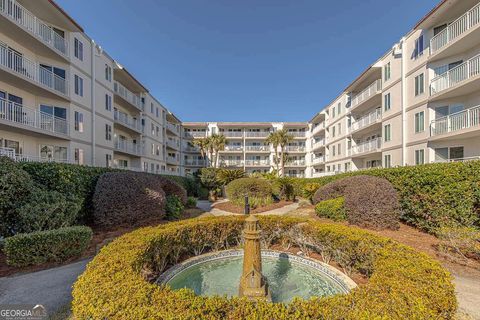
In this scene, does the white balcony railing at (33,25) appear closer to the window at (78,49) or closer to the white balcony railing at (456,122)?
the window at (78,49)

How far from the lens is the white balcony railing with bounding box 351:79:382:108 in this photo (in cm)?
2073

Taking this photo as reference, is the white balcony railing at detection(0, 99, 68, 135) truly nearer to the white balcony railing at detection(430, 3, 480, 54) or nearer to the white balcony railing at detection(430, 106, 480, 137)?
the white balcony railing at detection(430, 106, 480, 137)

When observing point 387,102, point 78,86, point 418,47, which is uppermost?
point 418,47

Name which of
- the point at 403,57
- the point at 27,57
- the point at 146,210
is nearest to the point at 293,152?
the point at 403,57

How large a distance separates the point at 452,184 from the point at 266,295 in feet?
30.1

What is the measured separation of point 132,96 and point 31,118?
12802mm

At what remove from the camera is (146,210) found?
1070 cm

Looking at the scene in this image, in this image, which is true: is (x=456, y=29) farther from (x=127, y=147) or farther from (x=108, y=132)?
(x=127, y=147)

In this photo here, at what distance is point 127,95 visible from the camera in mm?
23812

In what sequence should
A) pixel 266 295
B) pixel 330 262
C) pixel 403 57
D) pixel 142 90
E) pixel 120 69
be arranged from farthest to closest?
pixel 142 90
pixel 120 69
pixel 403 57
pixel 330 262
pixel 266 295

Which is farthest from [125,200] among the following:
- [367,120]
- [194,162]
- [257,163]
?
[257,163]

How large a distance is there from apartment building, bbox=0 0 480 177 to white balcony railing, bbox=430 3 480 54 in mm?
57

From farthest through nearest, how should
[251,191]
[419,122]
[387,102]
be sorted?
[387,102]
[251,191]
[419,122]

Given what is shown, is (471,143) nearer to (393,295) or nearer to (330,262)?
(330,262)
